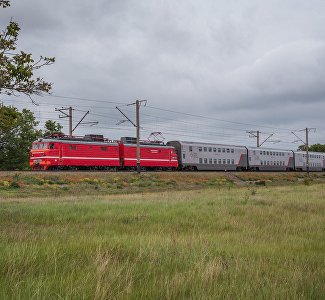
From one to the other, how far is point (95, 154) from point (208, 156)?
19376mm

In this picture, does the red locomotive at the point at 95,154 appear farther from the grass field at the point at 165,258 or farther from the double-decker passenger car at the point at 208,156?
the grass field at the point at 165,258

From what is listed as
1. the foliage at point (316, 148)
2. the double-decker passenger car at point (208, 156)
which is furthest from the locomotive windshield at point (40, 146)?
the foliage at point (316, 148)

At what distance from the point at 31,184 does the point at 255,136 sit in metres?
56.5

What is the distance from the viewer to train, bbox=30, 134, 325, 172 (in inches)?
1654

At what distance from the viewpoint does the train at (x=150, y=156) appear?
42.0m

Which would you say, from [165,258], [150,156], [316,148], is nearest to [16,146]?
[150,156]

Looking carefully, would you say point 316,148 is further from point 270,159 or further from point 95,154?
point 95,154

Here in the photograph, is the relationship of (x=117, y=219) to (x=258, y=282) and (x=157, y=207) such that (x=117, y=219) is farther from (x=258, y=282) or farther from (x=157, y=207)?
(x=258, y=282)

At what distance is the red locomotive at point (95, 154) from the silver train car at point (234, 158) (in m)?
3.02

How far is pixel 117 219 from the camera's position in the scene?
41.8 ft

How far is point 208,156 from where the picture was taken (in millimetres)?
59062

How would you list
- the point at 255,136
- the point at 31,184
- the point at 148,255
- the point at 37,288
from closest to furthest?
the point at 37,288
the point at 148,255
the point at 31,184
the point at 255,136

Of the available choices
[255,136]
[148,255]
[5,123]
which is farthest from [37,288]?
[255,136]

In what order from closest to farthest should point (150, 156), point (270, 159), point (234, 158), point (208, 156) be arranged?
point (150, 156), point (208, 156), point (234, 158), point (270, 159)
